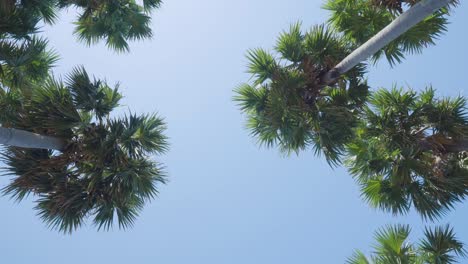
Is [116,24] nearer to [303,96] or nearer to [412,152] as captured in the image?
[303,96]

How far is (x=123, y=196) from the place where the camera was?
8.57 meters

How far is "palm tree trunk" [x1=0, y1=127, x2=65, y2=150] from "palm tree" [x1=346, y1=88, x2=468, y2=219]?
20.4 feet

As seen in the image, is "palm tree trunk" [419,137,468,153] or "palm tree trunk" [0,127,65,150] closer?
"palm tree trunk" [0,127,65,150]

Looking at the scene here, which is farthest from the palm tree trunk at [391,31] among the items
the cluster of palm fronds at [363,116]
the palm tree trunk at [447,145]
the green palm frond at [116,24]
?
the green palm frond at [116,24]

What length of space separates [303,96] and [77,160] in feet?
16.0

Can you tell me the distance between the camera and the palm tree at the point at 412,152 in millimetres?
9125

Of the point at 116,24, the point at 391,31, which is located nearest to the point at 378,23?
the point at 391,31

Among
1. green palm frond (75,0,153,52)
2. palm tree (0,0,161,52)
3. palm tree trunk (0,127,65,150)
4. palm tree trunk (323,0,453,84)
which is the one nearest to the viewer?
palm tree trunk (0,127,65,150)

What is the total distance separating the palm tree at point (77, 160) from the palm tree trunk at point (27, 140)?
0.11m

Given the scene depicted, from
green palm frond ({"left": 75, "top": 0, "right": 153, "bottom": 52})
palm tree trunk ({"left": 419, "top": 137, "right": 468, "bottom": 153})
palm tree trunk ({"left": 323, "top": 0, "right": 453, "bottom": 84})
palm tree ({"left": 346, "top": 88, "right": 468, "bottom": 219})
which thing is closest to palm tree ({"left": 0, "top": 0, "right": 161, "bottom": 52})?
green palm frond ({"left": 75, "top": 0, "right": 153, "bottom": 52})

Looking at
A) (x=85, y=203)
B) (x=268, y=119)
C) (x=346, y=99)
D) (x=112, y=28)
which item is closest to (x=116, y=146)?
(x=85, y=203)

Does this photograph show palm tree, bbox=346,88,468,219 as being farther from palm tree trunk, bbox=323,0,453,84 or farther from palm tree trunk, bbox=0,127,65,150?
palm tree trunk, bbox=0,127,65,150

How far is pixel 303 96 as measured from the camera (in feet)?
32.5

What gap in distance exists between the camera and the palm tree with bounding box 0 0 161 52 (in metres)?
9.02
